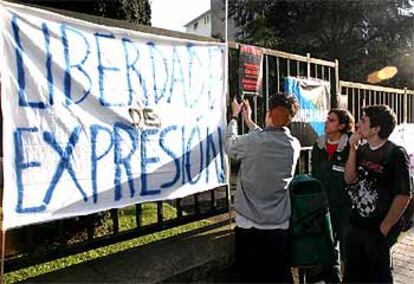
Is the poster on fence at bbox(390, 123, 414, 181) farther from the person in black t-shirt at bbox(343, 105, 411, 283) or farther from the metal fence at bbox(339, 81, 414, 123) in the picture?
the person in black t-shirt at bbox(343, 105, 411, 283)

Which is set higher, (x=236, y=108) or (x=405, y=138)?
(x=236, y=108)

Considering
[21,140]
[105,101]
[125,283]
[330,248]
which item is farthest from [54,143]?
[330,248]

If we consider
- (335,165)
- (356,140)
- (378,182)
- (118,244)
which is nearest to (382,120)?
(356,140)

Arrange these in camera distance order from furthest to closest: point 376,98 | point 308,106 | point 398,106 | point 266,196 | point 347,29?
point 347,29 → point 398,106 → point 376,98 → point 308,106 → point 266,196

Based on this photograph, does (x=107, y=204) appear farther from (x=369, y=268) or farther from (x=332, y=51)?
(x=332, y=51)

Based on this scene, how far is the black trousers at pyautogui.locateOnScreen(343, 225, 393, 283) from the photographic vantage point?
3070 millimetres

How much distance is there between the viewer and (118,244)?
4.71 metres

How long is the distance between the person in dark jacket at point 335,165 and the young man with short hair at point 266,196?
83 cm

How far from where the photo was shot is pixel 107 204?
118 inches

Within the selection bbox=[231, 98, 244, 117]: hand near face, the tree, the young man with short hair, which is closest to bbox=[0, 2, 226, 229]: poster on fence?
bbox=[231, 98, 244, 117]: hand near face

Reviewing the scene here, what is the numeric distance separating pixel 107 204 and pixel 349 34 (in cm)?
1809

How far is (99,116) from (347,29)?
17.9 metres

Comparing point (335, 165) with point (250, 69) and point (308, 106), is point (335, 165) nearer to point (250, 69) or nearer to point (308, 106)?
point (250, 69)

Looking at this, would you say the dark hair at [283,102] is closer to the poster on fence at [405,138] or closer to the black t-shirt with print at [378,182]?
the black t-shirt with print at [378,182]
